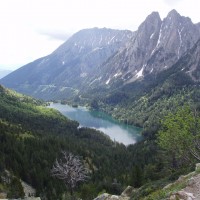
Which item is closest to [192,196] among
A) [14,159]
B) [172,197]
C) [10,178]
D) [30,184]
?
[172,197]

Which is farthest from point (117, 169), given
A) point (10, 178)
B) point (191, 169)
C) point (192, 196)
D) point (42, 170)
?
point (192, 196)

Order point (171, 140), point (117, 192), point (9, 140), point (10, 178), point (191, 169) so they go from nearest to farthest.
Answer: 1. point (191, 169)
2. point (171, 140)
3. point (117, 192)
4. point (10, 178)
5. point (9, 140)

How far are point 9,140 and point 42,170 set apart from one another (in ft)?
102

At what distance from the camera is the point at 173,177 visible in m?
66.0

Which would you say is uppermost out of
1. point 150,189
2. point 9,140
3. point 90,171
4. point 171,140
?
point 171,140

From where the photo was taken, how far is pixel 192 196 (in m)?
40.1

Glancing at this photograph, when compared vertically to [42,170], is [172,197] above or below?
above

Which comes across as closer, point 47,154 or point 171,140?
point 171,140

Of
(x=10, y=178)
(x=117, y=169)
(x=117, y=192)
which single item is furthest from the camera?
(x=117, y=169)

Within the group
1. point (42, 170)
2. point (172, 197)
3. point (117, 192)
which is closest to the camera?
point (172, 197)

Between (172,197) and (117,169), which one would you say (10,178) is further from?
(172,197)

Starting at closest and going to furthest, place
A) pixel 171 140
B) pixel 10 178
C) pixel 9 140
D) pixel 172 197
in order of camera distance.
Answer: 1. pixel 172 197
2. pixel 171 140
3. pixel 10 178
4. pixel 9 140

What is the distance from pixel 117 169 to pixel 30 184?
6241 cm

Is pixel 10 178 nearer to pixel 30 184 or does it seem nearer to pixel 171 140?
pixel 30 184
